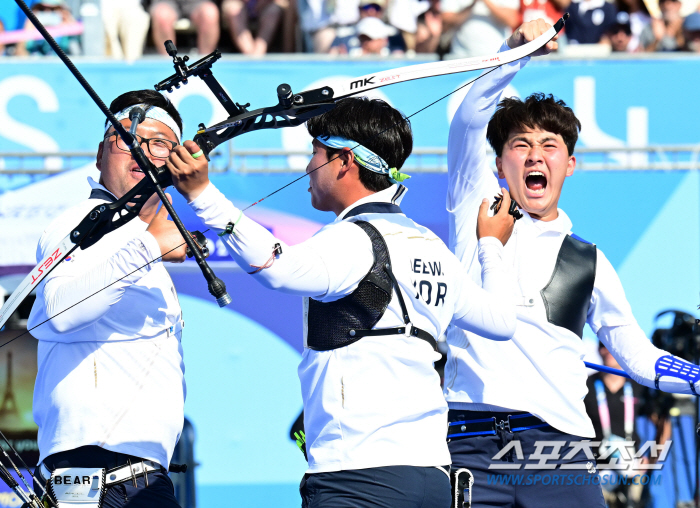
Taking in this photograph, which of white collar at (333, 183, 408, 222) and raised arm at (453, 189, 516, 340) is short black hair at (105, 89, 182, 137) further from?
raised arm at (453, 189, 516, 340)

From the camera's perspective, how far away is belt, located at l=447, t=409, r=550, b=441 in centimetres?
283

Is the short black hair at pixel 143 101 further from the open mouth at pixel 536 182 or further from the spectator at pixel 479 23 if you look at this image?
the spectator at pixel 479 23

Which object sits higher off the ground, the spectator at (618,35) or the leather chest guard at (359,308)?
the spectator at (618,35)

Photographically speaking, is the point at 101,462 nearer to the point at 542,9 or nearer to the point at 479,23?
the point at 479,23

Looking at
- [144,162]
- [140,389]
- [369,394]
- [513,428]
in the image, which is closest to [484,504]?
[513,428]

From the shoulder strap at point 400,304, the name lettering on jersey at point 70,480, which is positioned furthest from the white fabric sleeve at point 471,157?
the name lettering on jersey at point 70,480

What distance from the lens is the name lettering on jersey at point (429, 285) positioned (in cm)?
223

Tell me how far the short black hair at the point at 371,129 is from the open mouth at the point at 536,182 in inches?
32.3

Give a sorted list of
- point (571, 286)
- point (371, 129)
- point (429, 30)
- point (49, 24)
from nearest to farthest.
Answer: point (371, 129), point (571, 286), point (49, 24), point (429, 30)

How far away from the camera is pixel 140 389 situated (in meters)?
2.55

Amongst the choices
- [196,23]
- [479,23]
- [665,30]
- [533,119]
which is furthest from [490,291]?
[665,30]

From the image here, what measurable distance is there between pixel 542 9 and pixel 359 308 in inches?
205

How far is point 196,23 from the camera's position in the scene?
671cm

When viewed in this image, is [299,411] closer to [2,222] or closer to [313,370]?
[2,222]
